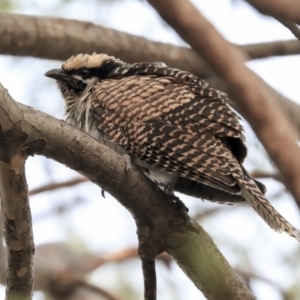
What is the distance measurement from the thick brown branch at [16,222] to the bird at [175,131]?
0.68m

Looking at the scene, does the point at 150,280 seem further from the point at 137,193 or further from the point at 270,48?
the point at 270,48

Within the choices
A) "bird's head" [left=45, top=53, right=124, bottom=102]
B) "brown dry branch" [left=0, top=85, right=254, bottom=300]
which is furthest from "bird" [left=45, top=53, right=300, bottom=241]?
"bird's head" [left=45, top=53, right=124, bottom=102]

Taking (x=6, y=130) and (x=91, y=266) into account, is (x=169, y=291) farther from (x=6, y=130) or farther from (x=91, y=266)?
(x=6, y=130)

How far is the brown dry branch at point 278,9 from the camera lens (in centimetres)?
91

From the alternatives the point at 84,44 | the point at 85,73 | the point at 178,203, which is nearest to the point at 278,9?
the point at 178,203

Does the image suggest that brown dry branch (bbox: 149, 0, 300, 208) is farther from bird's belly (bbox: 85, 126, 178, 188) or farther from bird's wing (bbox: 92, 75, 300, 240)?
bird's belly (bbox: 85, 126, 178, 188)

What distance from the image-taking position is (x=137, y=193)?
9.32ft

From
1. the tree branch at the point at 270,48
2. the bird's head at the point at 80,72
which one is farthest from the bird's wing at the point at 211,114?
the tree branch at the point at 270,48

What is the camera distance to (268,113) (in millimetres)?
944

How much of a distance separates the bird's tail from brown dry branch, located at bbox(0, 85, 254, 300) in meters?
0.26

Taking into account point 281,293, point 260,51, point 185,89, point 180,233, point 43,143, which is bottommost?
point 281,293

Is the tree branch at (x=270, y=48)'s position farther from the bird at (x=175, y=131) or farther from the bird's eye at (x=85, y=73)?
the bird's eye at (x=85, y=73)

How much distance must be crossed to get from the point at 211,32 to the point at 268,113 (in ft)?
0.45

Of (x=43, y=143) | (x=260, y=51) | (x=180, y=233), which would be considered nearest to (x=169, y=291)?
(x=180, y=233)
